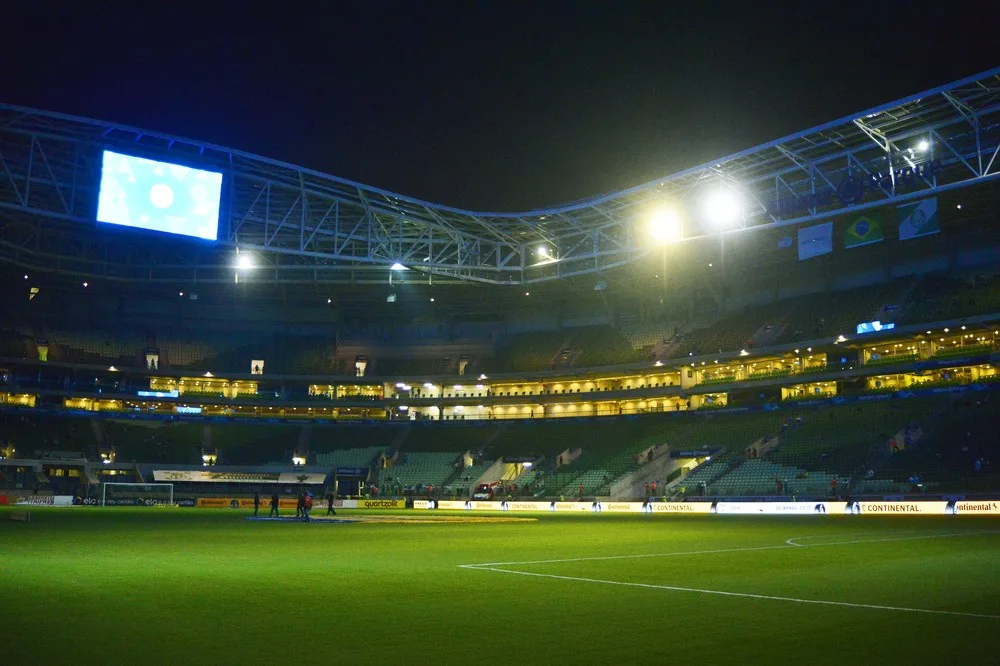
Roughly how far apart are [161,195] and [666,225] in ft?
74.8

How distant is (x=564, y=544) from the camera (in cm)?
2286

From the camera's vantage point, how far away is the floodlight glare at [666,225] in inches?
1597

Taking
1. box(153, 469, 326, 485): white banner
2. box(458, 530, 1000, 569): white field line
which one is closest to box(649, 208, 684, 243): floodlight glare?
box(458, 530, 1000, 569): white field line

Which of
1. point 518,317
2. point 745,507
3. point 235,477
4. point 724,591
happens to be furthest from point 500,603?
point 518,317

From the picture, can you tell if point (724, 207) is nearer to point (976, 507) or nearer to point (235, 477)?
point (976, 507)

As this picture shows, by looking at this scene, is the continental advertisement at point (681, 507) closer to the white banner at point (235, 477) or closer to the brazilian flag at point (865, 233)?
Result: the brazilian flag at point (865, 233)

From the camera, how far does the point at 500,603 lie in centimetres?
1140

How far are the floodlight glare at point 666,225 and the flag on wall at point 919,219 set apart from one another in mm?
11612

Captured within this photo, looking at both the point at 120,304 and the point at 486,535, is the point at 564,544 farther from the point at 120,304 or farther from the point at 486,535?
the point at 120,304

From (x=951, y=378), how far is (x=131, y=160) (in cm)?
4859

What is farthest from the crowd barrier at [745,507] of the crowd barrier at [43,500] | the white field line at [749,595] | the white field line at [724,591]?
the white field line at [749,595]

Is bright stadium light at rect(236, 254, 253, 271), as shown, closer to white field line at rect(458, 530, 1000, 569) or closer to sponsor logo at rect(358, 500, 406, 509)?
sponsor logo at rect(358, 500, 406, 509)

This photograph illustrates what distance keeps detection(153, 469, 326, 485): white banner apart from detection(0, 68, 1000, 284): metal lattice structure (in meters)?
22.5

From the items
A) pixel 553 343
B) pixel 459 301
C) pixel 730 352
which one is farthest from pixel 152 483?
pixel 730 352
